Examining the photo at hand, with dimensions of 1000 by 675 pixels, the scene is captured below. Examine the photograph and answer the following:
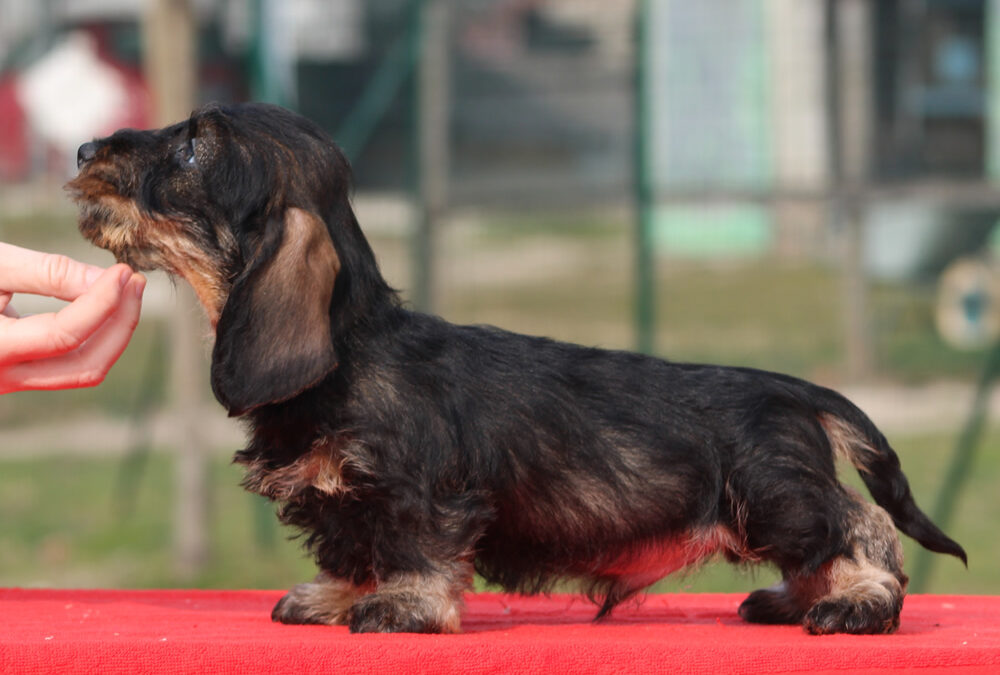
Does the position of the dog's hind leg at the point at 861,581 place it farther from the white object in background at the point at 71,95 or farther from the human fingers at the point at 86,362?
the white object in background at the point at 71,95

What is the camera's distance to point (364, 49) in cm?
834

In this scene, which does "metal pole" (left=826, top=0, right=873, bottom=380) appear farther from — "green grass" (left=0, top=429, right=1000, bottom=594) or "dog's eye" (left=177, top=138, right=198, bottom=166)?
"dog's eye" (left=177, top=138, right=198, bottom=166)

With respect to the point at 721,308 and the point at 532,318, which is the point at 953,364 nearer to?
the point at 721,308

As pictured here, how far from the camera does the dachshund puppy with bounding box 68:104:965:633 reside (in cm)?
341

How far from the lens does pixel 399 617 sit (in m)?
3.40

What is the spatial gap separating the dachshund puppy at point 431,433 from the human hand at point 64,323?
125mm

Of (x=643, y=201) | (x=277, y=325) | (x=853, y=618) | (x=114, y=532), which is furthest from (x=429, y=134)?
(x=853, y=618)

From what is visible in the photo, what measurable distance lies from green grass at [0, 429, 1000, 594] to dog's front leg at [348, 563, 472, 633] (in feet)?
13.7

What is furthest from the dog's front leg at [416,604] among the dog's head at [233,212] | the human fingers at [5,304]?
the human fingers at [5,304]

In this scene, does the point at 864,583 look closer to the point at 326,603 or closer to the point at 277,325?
the point at 326,603

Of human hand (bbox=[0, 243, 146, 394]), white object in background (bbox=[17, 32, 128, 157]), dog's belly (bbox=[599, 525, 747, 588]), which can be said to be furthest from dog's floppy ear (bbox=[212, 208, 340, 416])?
white object in background (bbox=[17, 32, 128, 157])

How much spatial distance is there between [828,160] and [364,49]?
9.53 feet

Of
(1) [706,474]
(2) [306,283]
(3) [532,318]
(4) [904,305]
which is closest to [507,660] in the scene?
(1) [706,474]

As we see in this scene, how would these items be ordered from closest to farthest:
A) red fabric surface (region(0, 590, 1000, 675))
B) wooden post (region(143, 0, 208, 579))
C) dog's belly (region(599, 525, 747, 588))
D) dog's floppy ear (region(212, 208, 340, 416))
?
red fabric surface (region(0, 590, 1000, 675)) → dog's floppy ear (region(212, 208, 340, 416)) → dog's belly (region(599, 525, 747, 588)) → wooden post (region(143, 0, 208, 579))
